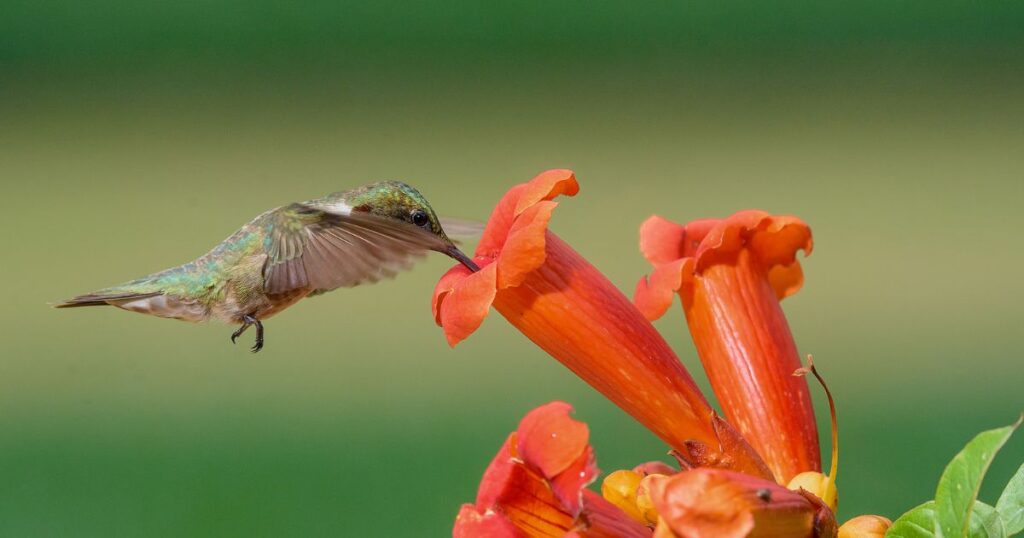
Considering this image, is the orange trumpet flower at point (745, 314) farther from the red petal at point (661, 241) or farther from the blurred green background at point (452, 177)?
the blurred green background at point (452, 177)

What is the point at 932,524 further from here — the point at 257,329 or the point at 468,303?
the point at 257,329

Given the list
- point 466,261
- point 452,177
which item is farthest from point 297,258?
point 452,177

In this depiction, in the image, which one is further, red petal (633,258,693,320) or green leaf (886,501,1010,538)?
red petal (633,258,693,320)

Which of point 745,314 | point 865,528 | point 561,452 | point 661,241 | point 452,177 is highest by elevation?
point 452,177

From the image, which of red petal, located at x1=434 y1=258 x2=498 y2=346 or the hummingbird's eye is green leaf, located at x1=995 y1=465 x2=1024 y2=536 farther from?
the hummingbird's eye

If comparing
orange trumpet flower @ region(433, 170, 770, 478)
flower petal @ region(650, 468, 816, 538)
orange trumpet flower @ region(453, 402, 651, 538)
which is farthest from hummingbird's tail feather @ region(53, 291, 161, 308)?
flower petal @ region(650, 468, 816, 538)
